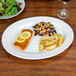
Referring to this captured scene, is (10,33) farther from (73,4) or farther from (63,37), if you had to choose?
(73,4)

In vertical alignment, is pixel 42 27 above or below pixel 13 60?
above

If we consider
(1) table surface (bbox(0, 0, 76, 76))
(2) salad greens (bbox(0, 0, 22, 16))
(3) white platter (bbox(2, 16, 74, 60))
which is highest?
(2) salad greens (bbox(0, 0, 22, 16))

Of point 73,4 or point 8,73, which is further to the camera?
point 73,4

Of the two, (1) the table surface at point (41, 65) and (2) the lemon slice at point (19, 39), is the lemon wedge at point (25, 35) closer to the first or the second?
(2) the lemon slice at point (19, 39)

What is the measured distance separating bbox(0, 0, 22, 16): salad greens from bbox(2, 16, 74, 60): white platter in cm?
12

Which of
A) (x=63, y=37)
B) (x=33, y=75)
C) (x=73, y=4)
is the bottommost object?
(x=33, y=75)

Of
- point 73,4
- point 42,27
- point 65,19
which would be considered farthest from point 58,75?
point 73,4

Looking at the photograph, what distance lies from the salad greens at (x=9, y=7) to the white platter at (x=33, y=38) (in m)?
0.12

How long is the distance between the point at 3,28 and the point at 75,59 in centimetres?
59

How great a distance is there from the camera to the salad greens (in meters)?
1.29

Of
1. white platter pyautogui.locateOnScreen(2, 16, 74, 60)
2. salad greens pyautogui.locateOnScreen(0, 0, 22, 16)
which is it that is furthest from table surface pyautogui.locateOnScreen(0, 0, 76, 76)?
salad greens pyautogui.locateOnScreen(0, 0, 22, 16)

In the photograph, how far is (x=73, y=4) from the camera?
54.7 inches

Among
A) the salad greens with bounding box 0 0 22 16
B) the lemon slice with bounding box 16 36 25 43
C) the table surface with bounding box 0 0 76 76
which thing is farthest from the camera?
the salad greens with bounding box 0 0 22 16

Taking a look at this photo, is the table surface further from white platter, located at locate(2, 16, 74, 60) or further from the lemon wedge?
the lemon wedge
